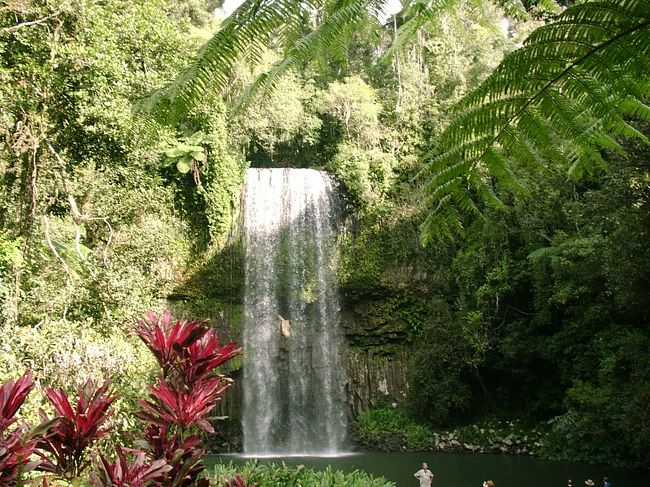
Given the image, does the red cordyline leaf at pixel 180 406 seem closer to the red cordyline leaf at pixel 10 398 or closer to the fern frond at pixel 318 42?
the red cordyline leaf at pixel 10 398

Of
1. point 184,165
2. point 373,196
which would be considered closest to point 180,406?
point 184,165

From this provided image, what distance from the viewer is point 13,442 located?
2.53m

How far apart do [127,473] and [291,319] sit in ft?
47.7

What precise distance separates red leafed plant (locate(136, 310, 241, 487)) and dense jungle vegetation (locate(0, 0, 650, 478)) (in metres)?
1.17

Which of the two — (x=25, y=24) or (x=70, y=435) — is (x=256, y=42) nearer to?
(x=70, y=435)

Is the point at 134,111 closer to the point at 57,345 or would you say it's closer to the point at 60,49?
the point at 60,49

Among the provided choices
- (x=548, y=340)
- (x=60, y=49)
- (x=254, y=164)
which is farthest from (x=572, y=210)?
(x=254, y=164)

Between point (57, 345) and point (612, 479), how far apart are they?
10156 mm

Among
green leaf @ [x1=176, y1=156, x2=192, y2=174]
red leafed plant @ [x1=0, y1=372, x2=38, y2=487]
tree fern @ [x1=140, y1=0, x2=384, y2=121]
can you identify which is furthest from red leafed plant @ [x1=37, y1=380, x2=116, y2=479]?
green leaf @ [x1=176, y1=156, x2=192, y2=174]

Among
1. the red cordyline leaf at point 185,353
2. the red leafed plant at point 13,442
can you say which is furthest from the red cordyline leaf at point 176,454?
the red leafed plant at point 13,442

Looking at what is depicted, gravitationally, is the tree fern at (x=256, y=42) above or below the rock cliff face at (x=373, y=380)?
above

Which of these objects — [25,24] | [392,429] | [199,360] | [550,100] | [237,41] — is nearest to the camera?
[237,41]

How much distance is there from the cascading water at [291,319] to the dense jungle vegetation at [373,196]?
29.7 inches

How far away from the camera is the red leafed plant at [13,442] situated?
2.45 meters
